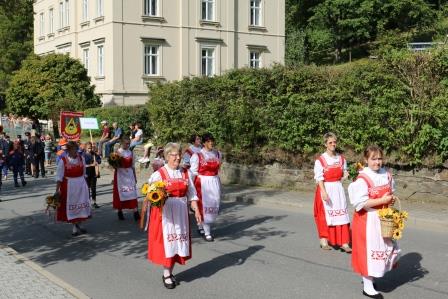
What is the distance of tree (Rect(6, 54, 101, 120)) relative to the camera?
37.1 meters

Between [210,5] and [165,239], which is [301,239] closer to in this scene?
[165,239]

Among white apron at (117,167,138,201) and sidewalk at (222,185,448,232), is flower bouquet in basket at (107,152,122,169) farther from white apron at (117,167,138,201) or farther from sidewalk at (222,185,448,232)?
sidewalk at (222,185,448,232)

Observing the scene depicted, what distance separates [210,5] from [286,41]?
1161 centimetres

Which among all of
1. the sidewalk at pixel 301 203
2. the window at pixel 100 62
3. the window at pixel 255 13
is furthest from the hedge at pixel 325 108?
the window at pixel 255 13

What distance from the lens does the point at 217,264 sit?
8562 mm

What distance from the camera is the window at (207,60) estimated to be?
44.2m

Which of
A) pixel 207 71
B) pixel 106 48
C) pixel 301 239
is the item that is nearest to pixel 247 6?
pixel 207 71

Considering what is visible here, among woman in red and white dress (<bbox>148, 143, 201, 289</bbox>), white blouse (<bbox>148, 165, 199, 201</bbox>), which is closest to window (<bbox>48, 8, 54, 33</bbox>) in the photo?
white blouse (<bbox>148, 165, 199, 201</bbox>)

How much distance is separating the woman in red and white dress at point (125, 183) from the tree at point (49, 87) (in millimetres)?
24473

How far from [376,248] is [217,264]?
2.85 meters

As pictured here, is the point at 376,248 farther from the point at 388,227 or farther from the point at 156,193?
the point at 156,193

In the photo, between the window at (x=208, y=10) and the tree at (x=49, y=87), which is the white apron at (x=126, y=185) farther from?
the window at (x=208, y=10)

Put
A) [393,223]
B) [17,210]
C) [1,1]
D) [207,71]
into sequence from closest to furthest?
[393,223] → [1,1] → [17,210] → [207,71]

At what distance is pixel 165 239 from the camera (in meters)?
7.24
